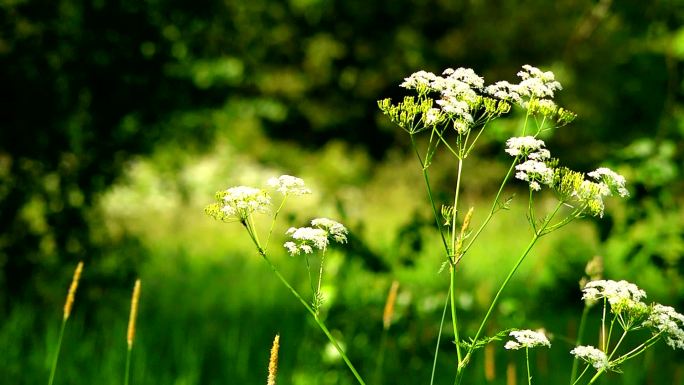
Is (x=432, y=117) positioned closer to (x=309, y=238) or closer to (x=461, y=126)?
(x=461, y=126)

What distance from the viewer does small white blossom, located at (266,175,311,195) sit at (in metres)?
1.76

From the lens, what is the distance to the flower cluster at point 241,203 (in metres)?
1.73

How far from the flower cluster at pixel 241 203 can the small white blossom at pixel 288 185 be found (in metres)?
0.04

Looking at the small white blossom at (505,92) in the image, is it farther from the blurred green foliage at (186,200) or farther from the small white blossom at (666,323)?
the blurred green foliage at (186,200)

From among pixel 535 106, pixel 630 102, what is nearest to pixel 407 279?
pixel 630 102

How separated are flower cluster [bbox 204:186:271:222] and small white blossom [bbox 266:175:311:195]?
0.04 m

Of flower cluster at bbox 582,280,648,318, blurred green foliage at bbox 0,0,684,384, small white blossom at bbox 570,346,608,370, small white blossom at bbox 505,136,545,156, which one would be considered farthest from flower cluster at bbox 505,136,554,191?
blurred green foliage at bbox 0,0,684,384

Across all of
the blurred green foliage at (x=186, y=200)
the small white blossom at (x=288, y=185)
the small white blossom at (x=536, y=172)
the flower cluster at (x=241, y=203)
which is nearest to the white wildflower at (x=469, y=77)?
the small white blossom at (x=536, y=172)

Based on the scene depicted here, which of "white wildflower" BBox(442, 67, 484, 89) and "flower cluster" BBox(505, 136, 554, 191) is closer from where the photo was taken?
"flower cluster" BBox(505, 136, 554, 191)

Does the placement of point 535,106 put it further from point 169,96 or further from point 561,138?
point 561,138

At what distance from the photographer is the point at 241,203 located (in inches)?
68.2

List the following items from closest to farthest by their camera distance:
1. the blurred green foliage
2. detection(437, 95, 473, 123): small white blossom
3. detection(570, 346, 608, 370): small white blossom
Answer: detection(570, 346, 608, 370): small white blossom
detection(437, 95, 473, 123): small white blossom
the blurred green foliage

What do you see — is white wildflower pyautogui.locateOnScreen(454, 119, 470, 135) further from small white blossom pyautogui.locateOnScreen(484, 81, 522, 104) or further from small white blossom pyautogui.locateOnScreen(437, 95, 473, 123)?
small white blossom pyautogui.locateOnScreen(484, 81, 522, 104)

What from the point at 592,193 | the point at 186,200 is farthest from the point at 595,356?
the point at 186,200
